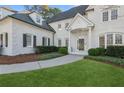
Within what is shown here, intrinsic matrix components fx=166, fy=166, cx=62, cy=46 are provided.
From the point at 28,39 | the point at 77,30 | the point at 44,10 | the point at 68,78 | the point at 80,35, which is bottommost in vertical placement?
the point at 68,78

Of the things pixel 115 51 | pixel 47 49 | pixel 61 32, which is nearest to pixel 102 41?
pixel 115 51

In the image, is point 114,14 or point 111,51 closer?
point 111,51

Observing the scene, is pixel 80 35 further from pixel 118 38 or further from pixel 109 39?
pixel 118 38

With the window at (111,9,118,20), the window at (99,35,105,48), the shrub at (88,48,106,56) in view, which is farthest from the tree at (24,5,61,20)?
the shrub at (88,48,106,56)

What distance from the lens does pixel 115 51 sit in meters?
13.9

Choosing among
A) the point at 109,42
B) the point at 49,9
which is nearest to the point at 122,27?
the point at 109,42

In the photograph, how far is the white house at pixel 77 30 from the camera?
50.2 feet

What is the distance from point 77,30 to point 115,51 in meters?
5.94

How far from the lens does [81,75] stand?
770 cm

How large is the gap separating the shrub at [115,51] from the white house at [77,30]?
100 cm

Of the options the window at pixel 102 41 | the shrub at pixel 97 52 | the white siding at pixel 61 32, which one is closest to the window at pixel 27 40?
the white siding at pixel 61 32

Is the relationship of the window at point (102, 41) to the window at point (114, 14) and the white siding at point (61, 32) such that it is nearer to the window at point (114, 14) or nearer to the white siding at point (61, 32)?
the window at point (114, 14)
